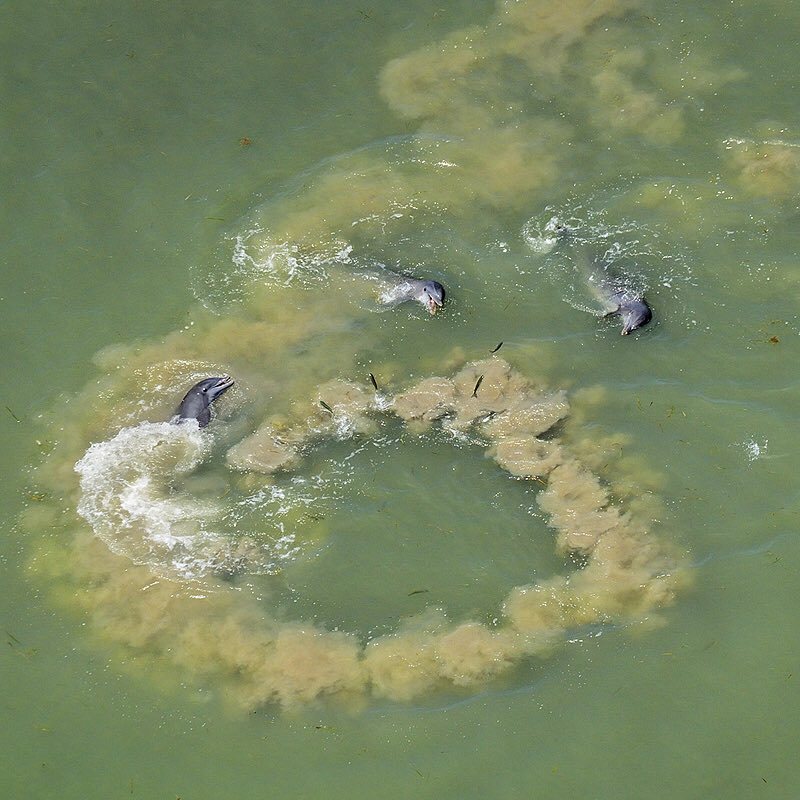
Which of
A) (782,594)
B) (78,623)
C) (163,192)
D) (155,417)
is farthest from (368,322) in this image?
(782,594)

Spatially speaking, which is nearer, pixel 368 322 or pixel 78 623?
pixel 78 623

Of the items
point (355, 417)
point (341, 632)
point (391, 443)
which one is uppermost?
point (355, 417)

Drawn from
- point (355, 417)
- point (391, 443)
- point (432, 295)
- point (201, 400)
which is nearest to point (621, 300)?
point (432, 295)

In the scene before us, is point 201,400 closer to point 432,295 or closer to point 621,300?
point 432,295

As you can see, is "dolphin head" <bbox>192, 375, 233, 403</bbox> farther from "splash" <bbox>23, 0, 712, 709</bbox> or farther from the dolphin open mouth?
"splash" <bbox>23, 0, 712, 709</bbox>

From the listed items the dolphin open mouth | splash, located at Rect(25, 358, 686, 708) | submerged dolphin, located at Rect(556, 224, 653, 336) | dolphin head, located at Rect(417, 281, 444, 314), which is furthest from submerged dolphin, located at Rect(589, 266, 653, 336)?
the dolphin open mouth

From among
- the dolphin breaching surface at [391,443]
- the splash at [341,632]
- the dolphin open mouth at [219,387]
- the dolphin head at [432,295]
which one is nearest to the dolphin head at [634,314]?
the dolphin breaching surface at [391,443]

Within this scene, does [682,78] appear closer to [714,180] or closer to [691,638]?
[714,180]
